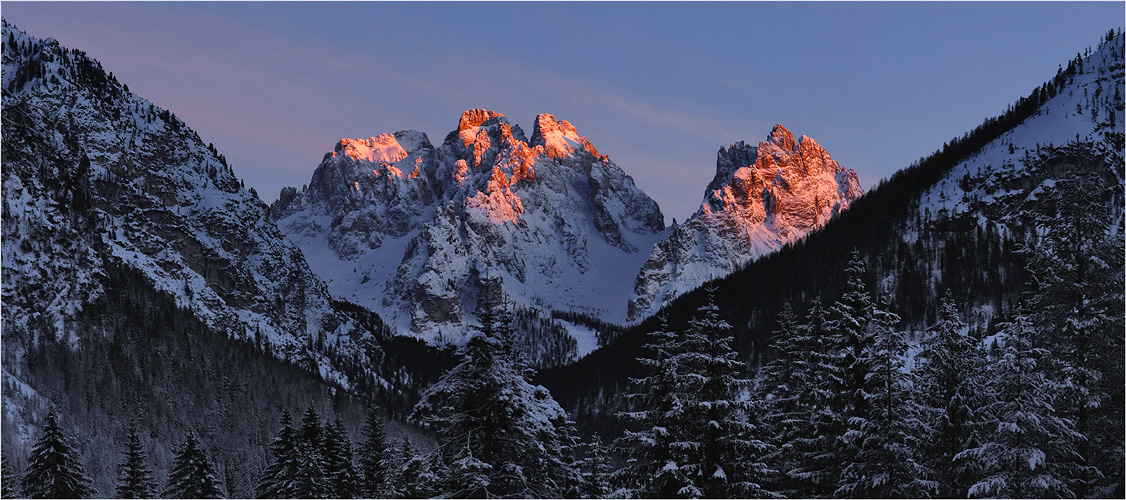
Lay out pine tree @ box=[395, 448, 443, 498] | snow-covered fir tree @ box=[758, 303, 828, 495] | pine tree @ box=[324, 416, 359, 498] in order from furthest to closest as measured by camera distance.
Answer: pine tree @ box=[324, 416, 359, 498], snow-covered fir tree @ box=[758, 303, 828, 495], pine tree @ box=[395, 448, 443, 498]

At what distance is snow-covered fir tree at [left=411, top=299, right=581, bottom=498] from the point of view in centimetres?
2886

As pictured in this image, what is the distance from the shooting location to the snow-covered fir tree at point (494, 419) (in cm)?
2886

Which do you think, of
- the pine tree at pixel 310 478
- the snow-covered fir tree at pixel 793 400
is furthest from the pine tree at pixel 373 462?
the snow-covered fir tree at pixel 793 400

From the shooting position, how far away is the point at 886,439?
32.8 m

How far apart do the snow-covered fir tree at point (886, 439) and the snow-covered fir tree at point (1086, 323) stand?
432cm

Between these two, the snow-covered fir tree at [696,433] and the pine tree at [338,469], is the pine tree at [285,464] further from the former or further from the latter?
the snow-covered fir tree at [696,433]

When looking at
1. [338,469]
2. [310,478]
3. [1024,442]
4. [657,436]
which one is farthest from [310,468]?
[1024,442]

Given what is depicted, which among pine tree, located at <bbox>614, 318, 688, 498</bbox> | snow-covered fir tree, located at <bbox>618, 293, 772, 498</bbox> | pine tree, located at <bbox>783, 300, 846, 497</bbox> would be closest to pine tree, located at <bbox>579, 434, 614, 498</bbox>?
pine tree, located at <bbox>783, 300, 846, 497</bbox>

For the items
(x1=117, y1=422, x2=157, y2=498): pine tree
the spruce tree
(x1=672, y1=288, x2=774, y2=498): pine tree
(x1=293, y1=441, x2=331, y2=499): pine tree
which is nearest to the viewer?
(x1=672, y1=288, x2=774, y2=498): pine tree

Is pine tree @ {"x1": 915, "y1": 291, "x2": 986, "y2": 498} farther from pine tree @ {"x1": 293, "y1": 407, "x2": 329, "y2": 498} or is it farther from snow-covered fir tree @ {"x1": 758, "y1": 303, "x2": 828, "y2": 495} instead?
pine tree @ {"x1": 293, "y1": 407, "x2": 329, "y2": 498}

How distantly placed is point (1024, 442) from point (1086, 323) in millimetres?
4226

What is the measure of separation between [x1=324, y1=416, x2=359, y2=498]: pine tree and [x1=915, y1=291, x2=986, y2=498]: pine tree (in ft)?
118

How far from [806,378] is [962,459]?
7.58 meters

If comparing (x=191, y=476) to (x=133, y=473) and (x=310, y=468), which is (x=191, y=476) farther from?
(x=310, y=468)
